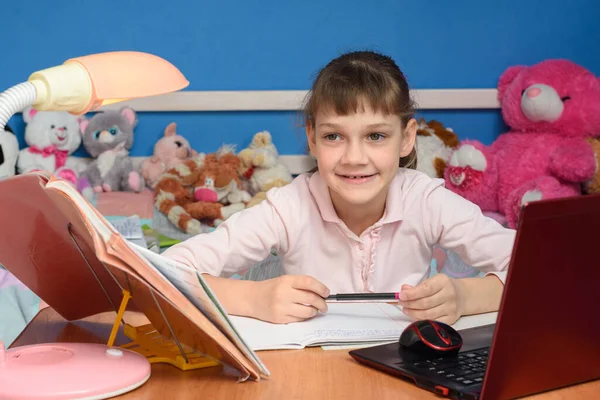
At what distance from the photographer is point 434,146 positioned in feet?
8.47

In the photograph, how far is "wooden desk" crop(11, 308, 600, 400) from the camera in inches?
31.1

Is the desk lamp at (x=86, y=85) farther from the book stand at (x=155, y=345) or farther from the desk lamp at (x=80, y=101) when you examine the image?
the book stand at (x=155, y=345)

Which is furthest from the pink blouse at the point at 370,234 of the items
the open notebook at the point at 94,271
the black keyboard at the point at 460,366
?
the black keyboard at the point at 460,366

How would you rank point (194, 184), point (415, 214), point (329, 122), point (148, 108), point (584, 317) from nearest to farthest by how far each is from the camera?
point (584, 317) → point (329, 122) → point (415, 214) → point (194, 184) → point (148, 108)

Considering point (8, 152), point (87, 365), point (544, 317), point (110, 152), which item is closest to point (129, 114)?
point (110, 152)

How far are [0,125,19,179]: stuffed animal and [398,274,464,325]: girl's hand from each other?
5.79ft

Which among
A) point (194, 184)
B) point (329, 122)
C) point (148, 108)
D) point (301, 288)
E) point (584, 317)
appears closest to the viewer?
point (584, 317)

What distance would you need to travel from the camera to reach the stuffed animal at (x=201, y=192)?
2.45m

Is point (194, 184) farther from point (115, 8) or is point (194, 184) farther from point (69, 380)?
point (69, 380)

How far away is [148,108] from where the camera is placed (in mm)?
2689

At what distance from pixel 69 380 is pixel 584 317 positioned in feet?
1.63

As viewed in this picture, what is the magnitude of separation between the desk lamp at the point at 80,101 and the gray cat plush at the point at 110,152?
1.81m

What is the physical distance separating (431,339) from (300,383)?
0.16m

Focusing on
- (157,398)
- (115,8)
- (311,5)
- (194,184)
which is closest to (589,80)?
(311,5)
